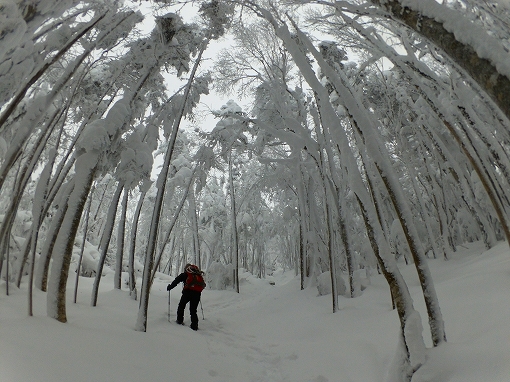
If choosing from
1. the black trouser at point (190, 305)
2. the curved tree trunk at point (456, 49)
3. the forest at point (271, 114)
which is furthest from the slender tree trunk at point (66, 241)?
the curved tree trunk at point (456, 49)

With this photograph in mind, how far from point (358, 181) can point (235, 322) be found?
629cm

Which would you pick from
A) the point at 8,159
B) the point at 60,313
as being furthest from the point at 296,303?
the point at 8,159

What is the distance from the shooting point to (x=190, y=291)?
7.34 metres

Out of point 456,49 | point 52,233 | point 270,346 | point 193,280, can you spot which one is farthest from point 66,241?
point 456,49

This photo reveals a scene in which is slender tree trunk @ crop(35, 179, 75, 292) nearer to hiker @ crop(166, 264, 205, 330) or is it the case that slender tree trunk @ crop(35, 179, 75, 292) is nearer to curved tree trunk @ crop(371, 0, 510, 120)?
hiker @ crop(166, 264, 205, 330)

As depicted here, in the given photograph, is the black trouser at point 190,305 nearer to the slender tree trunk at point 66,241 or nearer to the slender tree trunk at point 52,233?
the slender tree trunk at point 66,241

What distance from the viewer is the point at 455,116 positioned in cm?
539

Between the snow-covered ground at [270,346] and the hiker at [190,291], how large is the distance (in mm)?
383

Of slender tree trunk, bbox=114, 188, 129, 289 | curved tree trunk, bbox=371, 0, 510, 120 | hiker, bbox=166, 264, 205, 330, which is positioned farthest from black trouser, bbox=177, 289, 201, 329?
curved tree trunk, bbox=371, 0, 510, 120

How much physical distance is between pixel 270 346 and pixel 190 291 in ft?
8.35

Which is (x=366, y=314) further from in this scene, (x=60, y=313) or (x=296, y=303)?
(x=60, y=313)

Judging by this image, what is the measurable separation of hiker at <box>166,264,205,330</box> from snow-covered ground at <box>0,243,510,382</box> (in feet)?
1.26

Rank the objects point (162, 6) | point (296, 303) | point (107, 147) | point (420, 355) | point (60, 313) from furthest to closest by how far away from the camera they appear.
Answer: point (296, 303), point (162, 6), point (107, 147), point (60, 313), point (420, 355)

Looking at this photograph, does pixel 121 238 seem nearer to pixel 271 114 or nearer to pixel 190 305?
pixel 190 305
